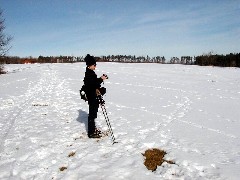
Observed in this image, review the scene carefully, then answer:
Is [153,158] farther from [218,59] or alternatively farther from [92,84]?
[218,59]

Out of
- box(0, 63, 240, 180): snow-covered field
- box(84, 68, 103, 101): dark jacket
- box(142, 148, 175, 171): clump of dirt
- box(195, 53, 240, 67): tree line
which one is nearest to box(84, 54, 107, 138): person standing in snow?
box(84, 68, 103, 101): dark jacket

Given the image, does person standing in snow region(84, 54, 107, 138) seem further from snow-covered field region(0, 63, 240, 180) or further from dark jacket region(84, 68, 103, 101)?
snow-covered field region(0, 63, 240, 180)

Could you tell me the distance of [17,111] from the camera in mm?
13172

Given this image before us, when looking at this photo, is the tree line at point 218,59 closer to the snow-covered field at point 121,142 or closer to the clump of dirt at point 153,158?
the snow-covered field at point 121,142

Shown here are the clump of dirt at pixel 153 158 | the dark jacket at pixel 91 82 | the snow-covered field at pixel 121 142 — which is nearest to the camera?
the snow-covered field at pixel 121 142

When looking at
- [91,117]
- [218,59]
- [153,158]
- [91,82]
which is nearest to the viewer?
[153,158]

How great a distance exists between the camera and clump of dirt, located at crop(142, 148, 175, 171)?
673 centimetres

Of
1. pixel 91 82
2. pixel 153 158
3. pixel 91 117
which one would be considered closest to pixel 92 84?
pixel 91 82

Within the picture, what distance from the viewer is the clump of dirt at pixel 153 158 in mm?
6727

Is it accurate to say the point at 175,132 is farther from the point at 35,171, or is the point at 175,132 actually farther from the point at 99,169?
the point at 35,171

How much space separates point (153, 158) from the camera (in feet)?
23.3

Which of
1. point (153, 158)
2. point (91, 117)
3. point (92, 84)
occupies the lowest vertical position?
point (153, 158)

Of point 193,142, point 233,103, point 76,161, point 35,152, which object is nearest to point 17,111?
point 35,152

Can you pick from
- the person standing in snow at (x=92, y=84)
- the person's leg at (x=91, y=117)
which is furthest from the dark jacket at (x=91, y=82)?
the person's leg at (x=91, y=117)
